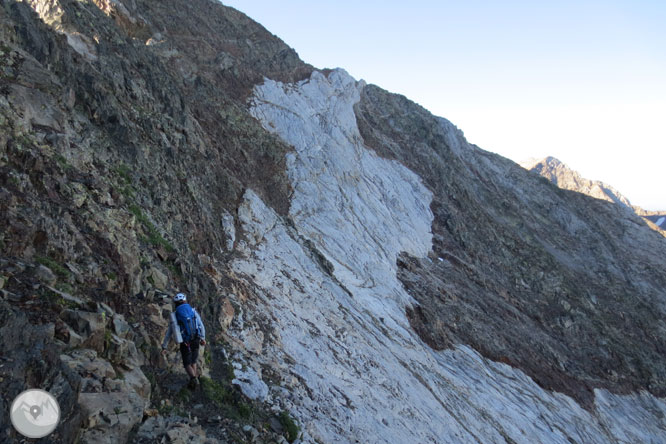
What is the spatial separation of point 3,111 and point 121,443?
873cm

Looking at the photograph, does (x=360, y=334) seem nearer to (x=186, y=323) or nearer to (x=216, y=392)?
(x=216, y=392)

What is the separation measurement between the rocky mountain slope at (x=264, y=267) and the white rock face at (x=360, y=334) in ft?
0.41

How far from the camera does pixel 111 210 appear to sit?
10906mm

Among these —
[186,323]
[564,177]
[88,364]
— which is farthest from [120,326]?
[564,177]

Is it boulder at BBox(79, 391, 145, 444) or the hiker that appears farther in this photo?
the hiker

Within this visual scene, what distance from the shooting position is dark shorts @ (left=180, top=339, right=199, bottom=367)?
8.25m

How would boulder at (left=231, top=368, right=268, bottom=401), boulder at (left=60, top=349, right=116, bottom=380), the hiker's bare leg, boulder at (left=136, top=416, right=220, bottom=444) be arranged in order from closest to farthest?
boulder at (left=60, top=349, right=116, bottom=380) → boulder at (left=136, top=416, right=220, bottom=444) → the hiker's bare leg → boulder at (left=231, top=368, right=268, bottom=401)

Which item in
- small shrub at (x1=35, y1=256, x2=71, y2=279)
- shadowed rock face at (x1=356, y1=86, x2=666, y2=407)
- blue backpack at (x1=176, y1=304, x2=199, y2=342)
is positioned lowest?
small shrub at (x1=35, y1=256, x2=71, y2=279)

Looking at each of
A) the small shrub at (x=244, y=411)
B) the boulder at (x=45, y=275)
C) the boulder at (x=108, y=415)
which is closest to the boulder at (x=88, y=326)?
the boulder at (x=45, y=275)

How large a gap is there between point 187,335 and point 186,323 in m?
0.24

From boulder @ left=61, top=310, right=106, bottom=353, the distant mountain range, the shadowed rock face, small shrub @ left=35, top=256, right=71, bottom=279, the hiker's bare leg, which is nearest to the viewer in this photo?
boulder @ left=61, top=310, right=106, bottom=353

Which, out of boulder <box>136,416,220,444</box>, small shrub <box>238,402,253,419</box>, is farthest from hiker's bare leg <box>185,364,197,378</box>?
small shrub <box>238,402,253,419</box>

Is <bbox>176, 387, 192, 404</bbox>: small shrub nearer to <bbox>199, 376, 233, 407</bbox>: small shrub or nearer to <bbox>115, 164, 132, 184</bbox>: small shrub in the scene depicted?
<bbox>199, 376, 233, 407</bbox>: small shrub

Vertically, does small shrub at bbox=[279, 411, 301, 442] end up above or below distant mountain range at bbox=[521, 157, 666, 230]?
below
